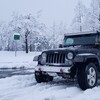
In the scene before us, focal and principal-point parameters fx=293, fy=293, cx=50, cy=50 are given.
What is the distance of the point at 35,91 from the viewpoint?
27.9ft

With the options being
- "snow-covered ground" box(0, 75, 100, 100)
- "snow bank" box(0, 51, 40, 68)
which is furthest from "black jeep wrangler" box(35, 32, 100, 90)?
"snow bank" box(0, 51, 40, 68)

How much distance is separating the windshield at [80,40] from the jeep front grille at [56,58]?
1.50 meters

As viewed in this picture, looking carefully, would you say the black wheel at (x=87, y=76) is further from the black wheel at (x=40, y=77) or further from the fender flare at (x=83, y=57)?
the black wheel at (x=40, y=77)

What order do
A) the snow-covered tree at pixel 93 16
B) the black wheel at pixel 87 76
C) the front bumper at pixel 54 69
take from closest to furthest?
the black wheel at pixel 87 76
the front bumper at pixel 54 69
the snow-covered tree at pixel 93 16

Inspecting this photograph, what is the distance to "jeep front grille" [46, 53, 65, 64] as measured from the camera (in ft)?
29.6

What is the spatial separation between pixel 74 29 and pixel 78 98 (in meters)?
47.7

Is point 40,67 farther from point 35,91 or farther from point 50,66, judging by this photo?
point 35,91

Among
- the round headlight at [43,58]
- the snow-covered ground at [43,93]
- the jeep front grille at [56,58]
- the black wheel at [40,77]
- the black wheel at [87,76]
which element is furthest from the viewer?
the black wheel at [40,77]

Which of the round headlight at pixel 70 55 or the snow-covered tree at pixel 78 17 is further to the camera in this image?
the snow-covered tree at pixel 78 17

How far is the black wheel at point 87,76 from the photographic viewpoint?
27.7 ft

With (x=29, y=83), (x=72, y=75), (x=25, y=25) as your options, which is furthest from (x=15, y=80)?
(x=25, y=25)

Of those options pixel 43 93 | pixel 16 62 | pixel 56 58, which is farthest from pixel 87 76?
pixel 16 62

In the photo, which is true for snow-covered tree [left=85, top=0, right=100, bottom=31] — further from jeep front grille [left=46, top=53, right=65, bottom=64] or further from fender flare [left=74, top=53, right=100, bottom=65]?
fender flare [left=74, top=53, right=100, bottom=65]

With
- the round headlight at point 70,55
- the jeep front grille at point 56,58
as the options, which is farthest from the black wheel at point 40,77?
the round headlight at point 70,55
